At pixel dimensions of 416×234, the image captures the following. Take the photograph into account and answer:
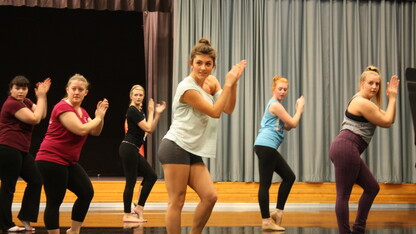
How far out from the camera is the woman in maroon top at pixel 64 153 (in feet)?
12.5

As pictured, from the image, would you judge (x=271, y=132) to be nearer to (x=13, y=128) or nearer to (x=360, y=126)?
(x=360, y=126)

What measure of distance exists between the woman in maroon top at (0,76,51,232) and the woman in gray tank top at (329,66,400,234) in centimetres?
238

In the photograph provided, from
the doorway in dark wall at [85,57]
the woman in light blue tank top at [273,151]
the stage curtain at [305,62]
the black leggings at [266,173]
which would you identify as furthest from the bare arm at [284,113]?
the doorway in dark wall at [85,57]

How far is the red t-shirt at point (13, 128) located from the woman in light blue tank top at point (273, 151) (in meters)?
1.95

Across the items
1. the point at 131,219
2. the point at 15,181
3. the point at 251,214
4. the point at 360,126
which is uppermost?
the point at 360,126

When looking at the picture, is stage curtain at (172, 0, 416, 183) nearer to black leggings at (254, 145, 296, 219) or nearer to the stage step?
the stage step

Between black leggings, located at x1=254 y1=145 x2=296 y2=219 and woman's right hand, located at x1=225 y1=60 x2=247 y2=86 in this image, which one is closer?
woman's right hand, located at x1=225 y1=60 x2=247 y2=86

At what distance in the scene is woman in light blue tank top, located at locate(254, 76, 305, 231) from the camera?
16.4 feet

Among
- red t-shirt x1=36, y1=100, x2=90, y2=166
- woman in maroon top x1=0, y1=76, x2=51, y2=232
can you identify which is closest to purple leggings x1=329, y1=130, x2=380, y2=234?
red t-shirt x1=36, y1=100, x2=90, y2=166

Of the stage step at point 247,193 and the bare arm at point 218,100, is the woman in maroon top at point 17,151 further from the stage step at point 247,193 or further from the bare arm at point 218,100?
the stage step at point 247,193

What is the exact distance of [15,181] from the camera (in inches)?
195

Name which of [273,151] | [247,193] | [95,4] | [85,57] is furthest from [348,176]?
[85,57]

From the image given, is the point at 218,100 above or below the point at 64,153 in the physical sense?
above

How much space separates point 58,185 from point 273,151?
75.8 inches
